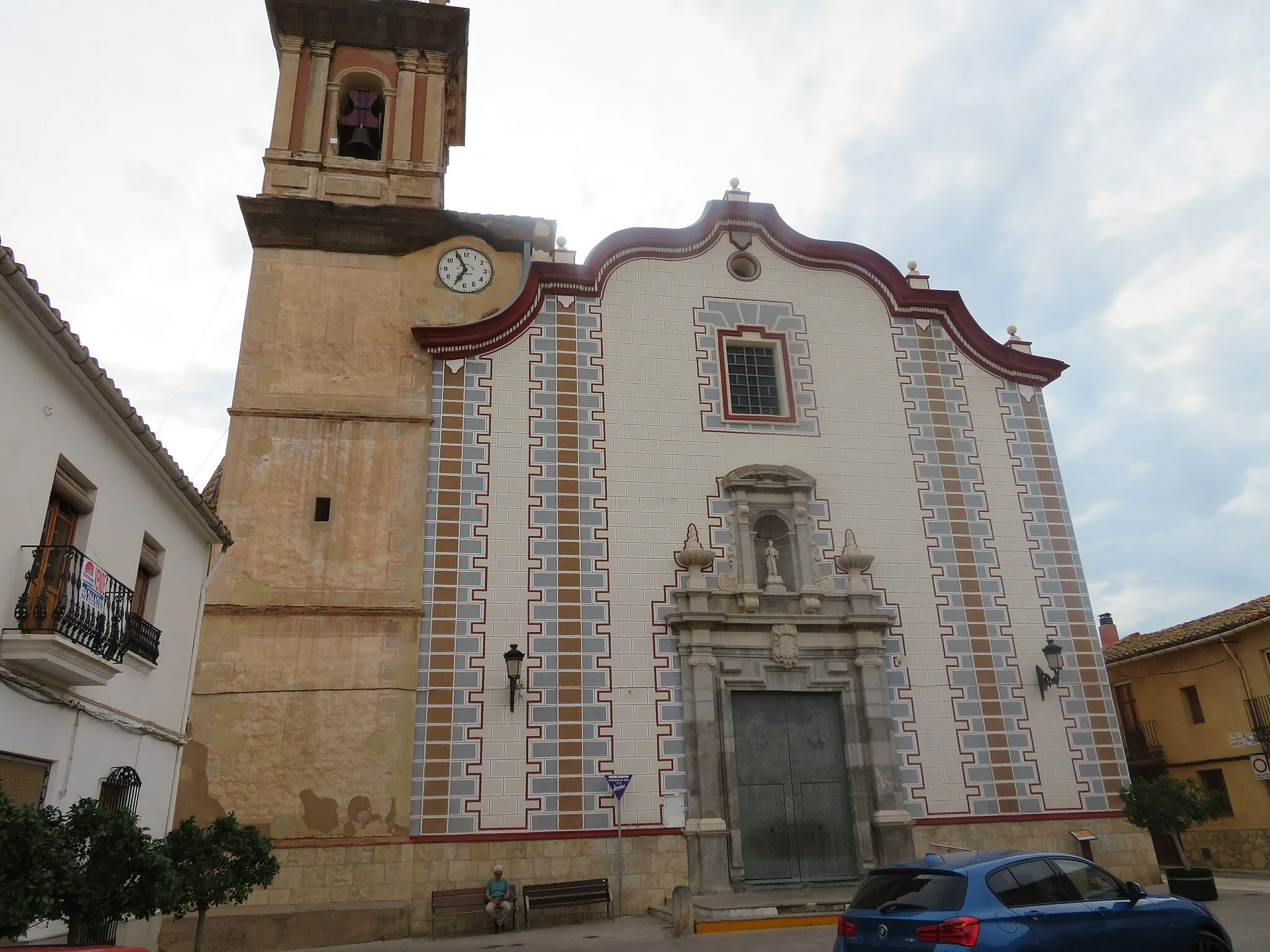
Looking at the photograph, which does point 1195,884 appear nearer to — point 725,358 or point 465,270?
point 725,358

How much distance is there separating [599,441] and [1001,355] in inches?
302

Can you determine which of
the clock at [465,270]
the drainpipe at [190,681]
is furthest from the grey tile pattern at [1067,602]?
the drainpipe at [190,681]

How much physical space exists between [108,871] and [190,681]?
5.95 m

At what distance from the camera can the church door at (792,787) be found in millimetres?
13203

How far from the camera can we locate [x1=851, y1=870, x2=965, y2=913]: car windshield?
6.08 meters

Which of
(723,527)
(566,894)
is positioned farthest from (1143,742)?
(566,894)

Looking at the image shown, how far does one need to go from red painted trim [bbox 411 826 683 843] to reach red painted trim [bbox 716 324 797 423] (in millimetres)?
6557

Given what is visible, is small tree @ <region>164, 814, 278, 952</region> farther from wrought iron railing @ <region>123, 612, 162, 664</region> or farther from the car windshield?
the car windshield

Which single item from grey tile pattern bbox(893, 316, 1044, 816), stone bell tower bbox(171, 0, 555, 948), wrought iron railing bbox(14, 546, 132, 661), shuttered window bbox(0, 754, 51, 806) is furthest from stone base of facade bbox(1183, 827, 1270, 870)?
shuttered window bbox(0, 754, 51, 806)

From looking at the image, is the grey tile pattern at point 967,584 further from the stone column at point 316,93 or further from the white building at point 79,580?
the stone column at point 316,93

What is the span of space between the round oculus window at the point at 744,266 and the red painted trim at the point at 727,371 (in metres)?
1.07

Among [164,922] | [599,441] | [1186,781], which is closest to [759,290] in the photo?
[599,441]

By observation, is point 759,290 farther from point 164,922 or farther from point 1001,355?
point 164,922

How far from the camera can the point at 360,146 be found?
17.7 m
